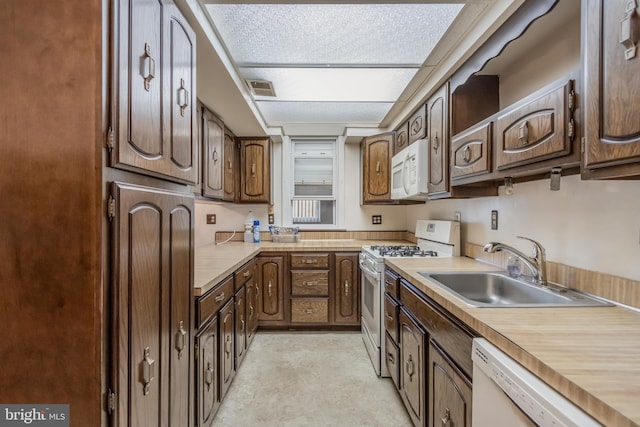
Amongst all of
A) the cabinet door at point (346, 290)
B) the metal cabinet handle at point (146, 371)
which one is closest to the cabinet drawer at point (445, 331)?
the metal cabinet handle at point (146, 371)

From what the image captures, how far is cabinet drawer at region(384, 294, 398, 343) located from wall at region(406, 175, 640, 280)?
761mm

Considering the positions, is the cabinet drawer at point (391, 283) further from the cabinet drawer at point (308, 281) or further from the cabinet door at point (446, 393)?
the cabinet drawer at point (308, 281)

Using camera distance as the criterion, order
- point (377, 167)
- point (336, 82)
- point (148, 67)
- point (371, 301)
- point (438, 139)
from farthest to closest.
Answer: point (377, 167) → point (371, 301) → point (336, 82) → point (438, 139) → point (148, 67)

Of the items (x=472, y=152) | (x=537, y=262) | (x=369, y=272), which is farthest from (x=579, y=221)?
(x=369, y=272)

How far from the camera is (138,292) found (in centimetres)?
93

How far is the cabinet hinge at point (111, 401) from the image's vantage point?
808 mm

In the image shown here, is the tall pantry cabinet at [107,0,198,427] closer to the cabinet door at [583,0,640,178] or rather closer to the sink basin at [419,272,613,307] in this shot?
the sink basin at [419,272,613,307]

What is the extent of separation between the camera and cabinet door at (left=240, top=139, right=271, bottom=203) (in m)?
3.36

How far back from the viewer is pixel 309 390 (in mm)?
2088

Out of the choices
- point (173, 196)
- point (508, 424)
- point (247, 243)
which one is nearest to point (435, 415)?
point (508, 424)

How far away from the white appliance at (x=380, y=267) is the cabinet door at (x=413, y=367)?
41 cm

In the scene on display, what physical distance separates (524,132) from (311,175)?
8.75ft

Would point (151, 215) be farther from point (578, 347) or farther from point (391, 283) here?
point (391, 283)

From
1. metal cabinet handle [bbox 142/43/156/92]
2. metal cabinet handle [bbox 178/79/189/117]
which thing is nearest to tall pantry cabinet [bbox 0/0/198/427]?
metal cabinet handle [bbox 142/43/156/92]
